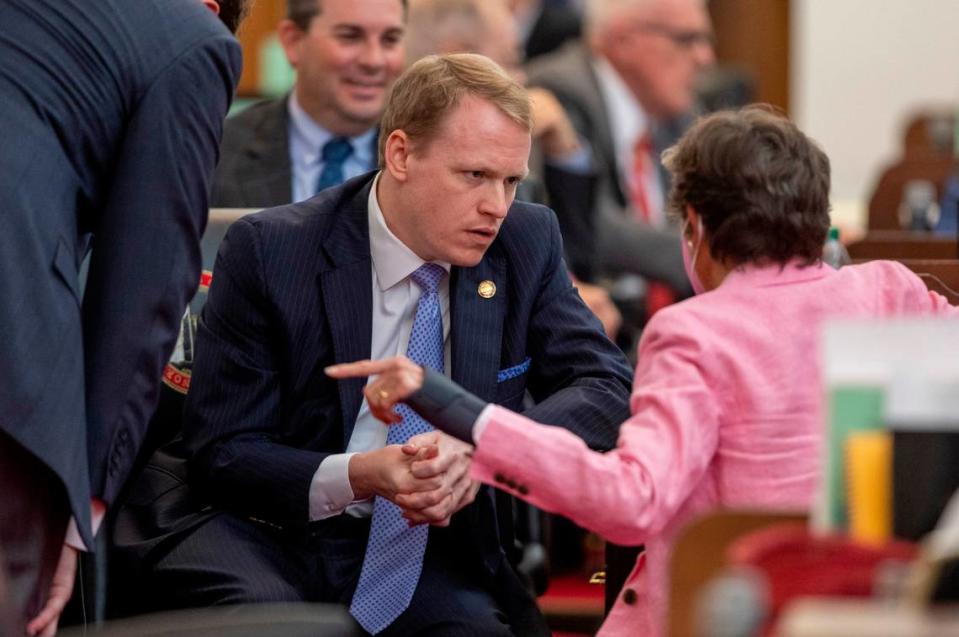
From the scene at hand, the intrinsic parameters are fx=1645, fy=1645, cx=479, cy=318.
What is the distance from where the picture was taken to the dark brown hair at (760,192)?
2018 mm

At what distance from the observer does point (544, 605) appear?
3.67 metres

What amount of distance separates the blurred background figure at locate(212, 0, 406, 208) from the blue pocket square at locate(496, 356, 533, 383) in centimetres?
114

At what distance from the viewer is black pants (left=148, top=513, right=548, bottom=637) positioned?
2299mm

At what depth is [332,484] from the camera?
2.32 meters

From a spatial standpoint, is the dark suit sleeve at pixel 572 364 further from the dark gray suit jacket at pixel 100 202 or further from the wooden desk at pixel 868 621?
the wooden desk at pixel 868 621

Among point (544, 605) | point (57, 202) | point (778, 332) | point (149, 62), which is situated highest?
point (149, 62)

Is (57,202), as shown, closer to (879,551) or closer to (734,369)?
(734,369)

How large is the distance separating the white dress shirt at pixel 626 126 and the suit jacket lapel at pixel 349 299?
114 inches

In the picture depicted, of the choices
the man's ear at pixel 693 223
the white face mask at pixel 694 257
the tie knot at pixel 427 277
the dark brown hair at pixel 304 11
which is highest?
the dark brown hair at pixel 304 11

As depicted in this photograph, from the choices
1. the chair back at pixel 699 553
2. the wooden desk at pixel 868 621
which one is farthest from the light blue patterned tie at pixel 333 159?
the wooden desk at pixel 868 621

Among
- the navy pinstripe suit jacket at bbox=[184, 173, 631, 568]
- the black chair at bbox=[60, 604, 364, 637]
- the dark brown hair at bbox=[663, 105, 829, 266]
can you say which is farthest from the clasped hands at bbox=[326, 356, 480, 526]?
the black chair at bbox=[60, 604, 364, 637]

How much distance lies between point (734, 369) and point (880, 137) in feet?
25.3

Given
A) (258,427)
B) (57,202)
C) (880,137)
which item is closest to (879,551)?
(57,202)

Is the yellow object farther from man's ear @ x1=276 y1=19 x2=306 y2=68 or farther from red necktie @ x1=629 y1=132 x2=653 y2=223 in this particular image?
red necktie @ x1=629 y1=132 x2=653 y2=223
